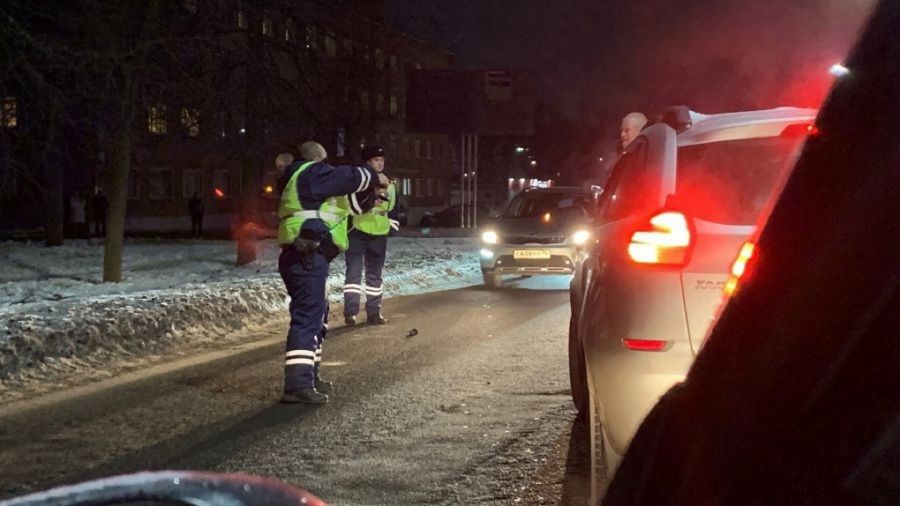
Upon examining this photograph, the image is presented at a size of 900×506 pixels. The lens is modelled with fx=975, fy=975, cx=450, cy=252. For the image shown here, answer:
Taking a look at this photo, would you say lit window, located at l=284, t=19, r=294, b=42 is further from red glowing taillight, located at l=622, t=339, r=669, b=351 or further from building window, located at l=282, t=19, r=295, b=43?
red glowing taillight, located at l=622, t=339, r=669, b=351

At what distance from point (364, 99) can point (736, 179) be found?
14210 mm

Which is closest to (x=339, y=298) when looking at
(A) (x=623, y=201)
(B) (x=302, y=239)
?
(B) (x=302, y=239)

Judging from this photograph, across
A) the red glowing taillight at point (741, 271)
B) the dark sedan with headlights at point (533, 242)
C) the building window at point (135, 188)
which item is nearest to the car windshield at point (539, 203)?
the dark sedan with headlights at point (533, 242)

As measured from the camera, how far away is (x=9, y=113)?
522 inches

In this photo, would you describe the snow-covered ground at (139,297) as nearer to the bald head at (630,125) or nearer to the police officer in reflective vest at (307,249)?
the police officer in reflective vest at (307,249)

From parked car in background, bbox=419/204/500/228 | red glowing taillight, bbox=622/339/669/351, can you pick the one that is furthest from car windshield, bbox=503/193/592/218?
parked car in background, bbox=419/204/500/228

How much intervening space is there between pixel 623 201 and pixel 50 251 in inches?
793

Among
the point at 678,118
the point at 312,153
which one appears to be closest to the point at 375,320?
the point at 312,153

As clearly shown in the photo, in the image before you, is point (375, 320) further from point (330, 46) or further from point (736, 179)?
point (736, 179)

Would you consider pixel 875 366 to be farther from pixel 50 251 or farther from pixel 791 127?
pixel 50 251

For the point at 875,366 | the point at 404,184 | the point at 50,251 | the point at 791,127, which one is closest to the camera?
the point at 875,366

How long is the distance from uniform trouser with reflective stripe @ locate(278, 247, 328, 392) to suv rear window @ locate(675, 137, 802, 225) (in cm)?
347

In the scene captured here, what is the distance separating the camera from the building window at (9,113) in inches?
504

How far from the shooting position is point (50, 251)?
74.1ft
